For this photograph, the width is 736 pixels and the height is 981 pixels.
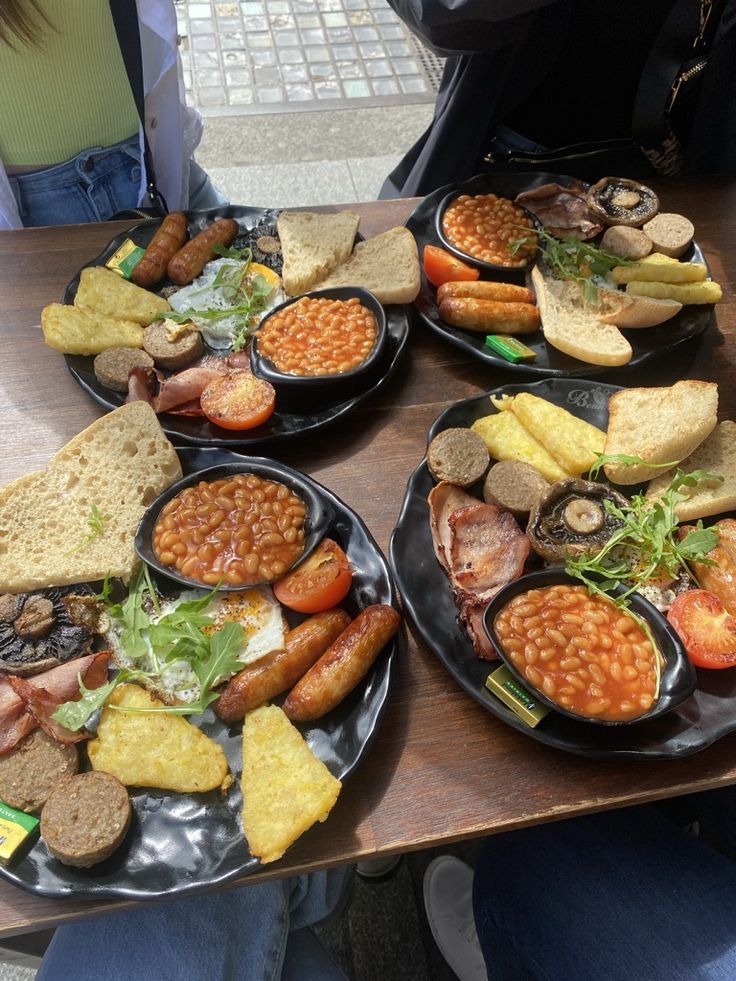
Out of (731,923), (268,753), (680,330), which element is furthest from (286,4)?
(731,923)

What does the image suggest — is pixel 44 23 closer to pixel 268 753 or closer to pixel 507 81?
pixel 507 81

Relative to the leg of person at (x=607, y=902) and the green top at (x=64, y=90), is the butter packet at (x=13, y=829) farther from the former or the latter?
the green top at (x=64, y=90)

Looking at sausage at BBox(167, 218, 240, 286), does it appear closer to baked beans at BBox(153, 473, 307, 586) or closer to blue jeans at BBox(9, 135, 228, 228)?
blue jeans at BBox(9, 135, 228, 228)

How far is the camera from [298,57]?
5.82 metres

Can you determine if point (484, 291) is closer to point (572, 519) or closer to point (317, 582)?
point (572, 519)

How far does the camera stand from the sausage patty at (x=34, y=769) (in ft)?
4.63

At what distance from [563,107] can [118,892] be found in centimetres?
325

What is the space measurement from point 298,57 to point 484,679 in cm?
586

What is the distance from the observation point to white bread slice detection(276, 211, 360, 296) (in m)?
2.37

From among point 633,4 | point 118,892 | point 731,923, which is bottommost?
point 731,923

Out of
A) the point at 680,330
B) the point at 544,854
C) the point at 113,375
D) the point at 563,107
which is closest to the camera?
the point at 544,854

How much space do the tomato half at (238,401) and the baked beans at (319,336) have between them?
0.10 m

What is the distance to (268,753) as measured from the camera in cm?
149

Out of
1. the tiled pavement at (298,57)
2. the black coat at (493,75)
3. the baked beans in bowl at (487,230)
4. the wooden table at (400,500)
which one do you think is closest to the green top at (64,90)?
the wooden table at (400,500)
